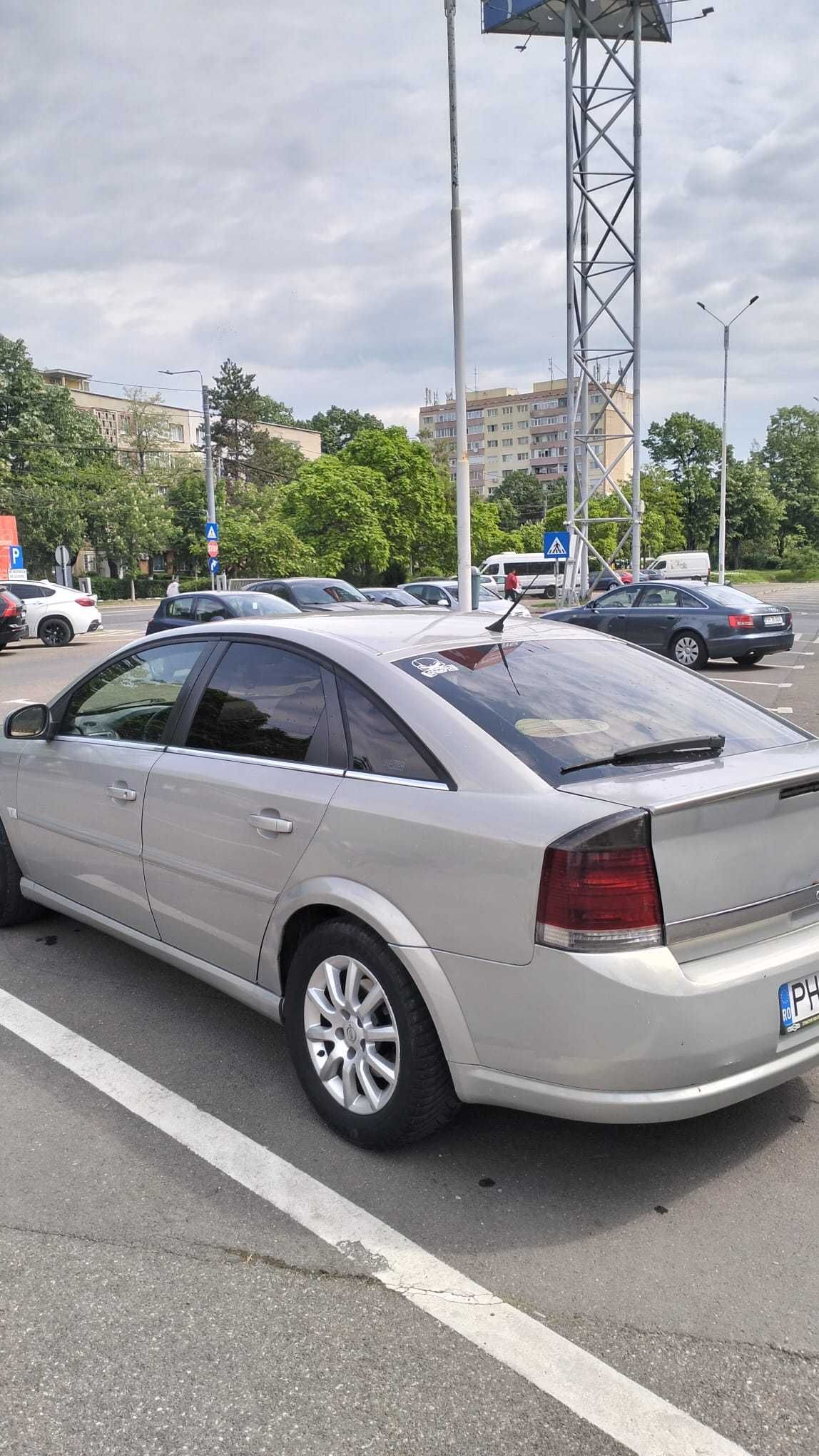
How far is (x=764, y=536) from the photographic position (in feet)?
297

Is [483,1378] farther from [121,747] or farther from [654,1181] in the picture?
[121,747]

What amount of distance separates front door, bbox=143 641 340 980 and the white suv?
2230cm

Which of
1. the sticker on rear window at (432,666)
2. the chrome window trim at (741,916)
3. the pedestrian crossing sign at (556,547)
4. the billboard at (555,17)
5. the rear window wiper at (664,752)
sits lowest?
the chrome window trim at (741,916)

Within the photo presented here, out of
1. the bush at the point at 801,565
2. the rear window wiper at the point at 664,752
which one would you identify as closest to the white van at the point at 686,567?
the bush at the point at 801,565

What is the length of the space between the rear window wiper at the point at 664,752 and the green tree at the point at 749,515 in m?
88.7

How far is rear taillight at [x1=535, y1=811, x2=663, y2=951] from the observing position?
→ 2.64m

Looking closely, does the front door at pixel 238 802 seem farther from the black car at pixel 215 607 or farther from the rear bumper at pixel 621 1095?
the black car at pixel 215 607

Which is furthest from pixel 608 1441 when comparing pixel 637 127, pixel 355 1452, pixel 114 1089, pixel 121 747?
pixel 637 127

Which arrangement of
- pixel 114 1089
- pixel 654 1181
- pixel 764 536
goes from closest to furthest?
pixel 654 1181, pixel 114 1089, pixel 764 536

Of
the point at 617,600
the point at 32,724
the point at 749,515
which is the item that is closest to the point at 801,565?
the point at 749,515

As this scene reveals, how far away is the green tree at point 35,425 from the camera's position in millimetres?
64250

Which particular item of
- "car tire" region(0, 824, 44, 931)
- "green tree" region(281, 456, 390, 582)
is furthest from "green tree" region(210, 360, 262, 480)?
"car tire" region(0, 824, 44, 931)

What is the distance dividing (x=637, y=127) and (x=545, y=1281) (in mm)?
27402

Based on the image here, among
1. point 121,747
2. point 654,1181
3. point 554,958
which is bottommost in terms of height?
point 654,1181
